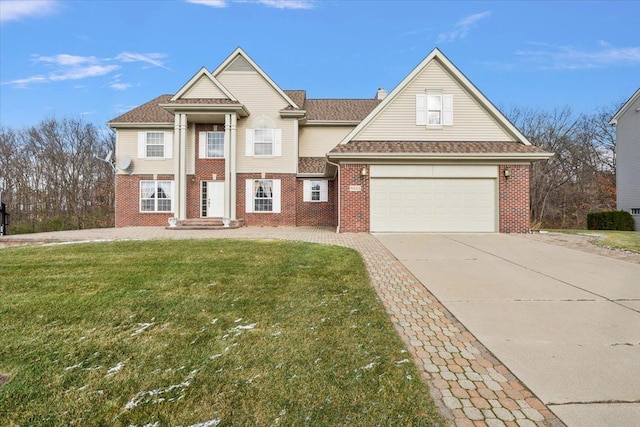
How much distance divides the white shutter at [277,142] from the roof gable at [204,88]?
2708 millimetres

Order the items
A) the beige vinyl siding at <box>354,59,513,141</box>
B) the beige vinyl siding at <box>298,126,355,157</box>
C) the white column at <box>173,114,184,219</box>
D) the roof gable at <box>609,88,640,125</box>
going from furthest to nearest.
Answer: the beige vinyl siding at <box>298,126,355,157</box>, the roof gable at <box>609,88,640,125</box>, the white column at <box>173,114,184,219</box>, the beige vinyl siding at <box>354,59,513,141</box>

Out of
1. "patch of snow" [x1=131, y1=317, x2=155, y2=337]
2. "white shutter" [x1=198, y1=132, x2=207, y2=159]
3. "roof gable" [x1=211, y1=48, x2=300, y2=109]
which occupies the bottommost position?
"patch of snow" [x1=131, y1=317, x2=155, y2=337]

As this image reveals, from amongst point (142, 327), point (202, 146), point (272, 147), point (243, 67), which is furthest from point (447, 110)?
point (142, 327)

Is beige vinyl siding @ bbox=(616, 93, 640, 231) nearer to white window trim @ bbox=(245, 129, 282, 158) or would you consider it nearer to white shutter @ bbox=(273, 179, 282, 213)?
white shutter @ bbox=(273, 179, 282, 213)

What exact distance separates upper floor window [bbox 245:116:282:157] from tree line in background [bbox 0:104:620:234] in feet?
62.6

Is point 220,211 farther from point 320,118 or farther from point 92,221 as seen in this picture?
point 92,221

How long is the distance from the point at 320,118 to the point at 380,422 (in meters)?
18.7

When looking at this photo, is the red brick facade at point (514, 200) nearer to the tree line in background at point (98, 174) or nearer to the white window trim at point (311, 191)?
the white window trim at point (311, 191)

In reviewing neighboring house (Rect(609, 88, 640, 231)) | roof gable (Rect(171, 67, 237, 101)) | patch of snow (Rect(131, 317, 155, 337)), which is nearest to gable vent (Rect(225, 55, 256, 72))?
roof gable (Rect(171, 67, 237, 101))

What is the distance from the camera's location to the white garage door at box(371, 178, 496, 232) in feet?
42.6

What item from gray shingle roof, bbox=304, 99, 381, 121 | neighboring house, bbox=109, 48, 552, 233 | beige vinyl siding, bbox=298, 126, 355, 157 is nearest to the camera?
neighboring house, bbox=109, 48, 552, 233

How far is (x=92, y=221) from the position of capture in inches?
1152

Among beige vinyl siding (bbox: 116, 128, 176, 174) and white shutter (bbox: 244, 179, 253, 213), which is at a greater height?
beige vinyl siding (bbox: 116, 128, 176, 174)

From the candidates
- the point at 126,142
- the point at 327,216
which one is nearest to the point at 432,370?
the point at 327,216
